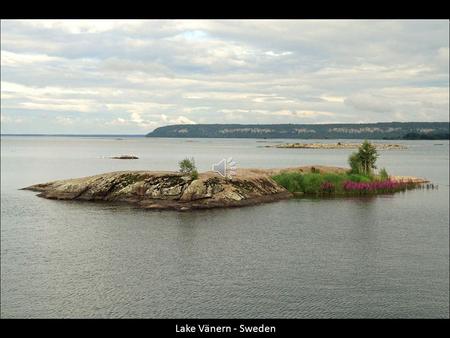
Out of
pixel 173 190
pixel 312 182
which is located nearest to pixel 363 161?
pixel 312 182

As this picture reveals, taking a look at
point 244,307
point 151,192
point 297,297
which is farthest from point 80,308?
point 151,192

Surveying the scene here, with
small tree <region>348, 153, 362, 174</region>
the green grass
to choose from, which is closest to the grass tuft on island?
the green grass

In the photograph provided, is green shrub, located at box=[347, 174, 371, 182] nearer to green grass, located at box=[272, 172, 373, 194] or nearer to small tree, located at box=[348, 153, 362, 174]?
green grass, located at box=[272, 172, 373, 194]

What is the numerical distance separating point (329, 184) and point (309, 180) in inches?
120

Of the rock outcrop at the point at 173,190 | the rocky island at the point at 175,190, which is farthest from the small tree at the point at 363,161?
the rock outcrop at the point at 173,190

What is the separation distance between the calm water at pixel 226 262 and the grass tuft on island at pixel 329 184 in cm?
1490

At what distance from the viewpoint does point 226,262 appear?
107 ft

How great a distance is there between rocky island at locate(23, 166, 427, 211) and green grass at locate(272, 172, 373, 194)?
5.76 ft

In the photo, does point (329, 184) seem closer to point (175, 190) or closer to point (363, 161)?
point (363, 161)

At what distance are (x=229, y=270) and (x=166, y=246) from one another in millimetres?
8984

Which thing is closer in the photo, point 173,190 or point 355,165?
point 173,190

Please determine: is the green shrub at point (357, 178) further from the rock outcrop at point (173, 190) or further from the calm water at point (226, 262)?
the calm water at point (226, 262)

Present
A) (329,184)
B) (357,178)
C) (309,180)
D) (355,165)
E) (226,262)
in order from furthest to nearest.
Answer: (355,165)
(357,178)
(309,180)
(329,184)
(226,262)

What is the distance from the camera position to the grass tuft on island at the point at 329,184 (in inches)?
2844
